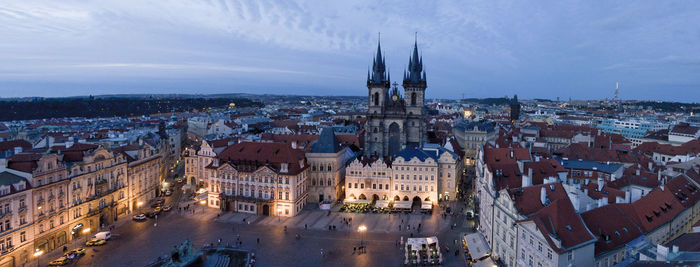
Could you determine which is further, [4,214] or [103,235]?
[103,235]

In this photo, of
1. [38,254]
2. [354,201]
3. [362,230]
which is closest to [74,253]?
[38,254]

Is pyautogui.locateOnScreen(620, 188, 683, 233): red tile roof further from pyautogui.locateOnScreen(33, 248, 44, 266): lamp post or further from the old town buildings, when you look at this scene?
the old town buildings

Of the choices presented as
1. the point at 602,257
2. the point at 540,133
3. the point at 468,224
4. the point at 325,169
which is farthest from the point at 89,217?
the point at 540,133

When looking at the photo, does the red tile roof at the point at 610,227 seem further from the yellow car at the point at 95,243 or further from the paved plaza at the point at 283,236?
the yellow car at the point at 95,243

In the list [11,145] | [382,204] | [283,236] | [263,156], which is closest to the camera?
[283,236]

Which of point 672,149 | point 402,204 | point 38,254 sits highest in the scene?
point 672,149

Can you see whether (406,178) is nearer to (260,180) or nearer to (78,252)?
(260,180)

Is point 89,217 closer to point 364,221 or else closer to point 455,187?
point 364,221
